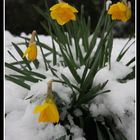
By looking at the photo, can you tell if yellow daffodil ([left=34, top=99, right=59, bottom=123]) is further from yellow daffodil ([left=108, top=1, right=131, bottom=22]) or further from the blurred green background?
the blurred green background

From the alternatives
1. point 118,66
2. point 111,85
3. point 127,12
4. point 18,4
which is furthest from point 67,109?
point 18,4

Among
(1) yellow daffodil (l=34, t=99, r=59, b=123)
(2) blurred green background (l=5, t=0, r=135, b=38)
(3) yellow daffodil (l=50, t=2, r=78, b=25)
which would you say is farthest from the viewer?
(2) blurred green background (l=5, t=0, r=135, b=38)

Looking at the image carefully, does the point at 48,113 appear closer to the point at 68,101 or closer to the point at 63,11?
the point at 68,101

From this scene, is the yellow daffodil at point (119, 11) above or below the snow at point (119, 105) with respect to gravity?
above

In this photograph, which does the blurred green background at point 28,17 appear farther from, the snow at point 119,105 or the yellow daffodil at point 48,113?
the yellow daffodil at point 48,113

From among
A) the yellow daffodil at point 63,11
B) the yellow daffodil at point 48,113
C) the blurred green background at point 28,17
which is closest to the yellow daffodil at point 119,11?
the yellow daffodil at point 63,11

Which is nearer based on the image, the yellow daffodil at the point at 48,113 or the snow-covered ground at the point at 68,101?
the yellow daffodil at the point at 48,113

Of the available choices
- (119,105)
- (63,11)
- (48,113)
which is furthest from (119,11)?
(48,113)

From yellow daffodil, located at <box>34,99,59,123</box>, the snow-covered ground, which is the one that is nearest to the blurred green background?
the snow-covered ground

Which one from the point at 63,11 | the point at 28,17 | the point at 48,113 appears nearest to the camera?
the point at 48,113

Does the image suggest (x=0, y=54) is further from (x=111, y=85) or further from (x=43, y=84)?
(x=111, y=85)

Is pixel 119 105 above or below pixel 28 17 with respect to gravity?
below

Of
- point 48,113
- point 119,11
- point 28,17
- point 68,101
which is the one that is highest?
point 28,17
